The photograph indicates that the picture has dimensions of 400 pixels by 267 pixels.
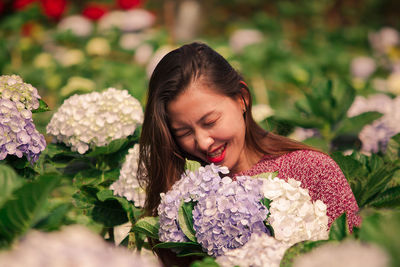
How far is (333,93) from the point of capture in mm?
2268

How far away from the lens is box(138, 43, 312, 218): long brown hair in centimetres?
156

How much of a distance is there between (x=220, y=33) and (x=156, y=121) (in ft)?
20.8

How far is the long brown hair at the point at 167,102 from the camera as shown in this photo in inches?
61.6

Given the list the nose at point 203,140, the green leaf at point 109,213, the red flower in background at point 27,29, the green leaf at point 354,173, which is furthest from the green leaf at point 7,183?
the red flower in background at point 27,29

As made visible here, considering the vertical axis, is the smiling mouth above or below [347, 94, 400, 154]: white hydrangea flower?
above

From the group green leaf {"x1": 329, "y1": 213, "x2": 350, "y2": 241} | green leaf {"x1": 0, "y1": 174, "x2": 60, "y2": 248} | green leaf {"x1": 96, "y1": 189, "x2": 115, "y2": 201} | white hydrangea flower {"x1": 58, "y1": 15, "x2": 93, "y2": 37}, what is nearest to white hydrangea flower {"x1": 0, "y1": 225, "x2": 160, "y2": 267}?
green leaf {"x1": 0, "y1": 174, "x2": 60, "y2": 248}

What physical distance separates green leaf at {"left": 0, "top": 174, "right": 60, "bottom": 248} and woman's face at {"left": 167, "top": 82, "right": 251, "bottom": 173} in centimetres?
67

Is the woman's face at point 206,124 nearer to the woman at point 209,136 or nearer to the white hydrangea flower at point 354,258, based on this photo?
the woman at point 209,136

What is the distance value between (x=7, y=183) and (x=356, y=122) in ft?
5.39

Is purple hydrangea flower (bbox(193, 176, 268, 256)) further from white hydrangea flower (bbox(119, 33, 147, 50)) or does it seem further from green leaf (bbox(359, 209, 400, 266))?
white hydrangea flower (bbox(119, 33, 147, 50))

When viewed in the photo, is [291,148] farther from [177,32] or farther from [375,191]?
[177,32]

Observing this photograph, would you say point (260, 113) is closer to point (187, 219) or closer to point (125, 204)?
point (125, 204)

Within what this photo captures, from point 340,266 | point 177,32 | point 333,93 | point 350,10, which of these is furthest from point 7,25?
point 350,10

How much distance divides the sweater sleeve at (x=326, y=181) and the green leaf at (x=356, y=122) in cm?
62
